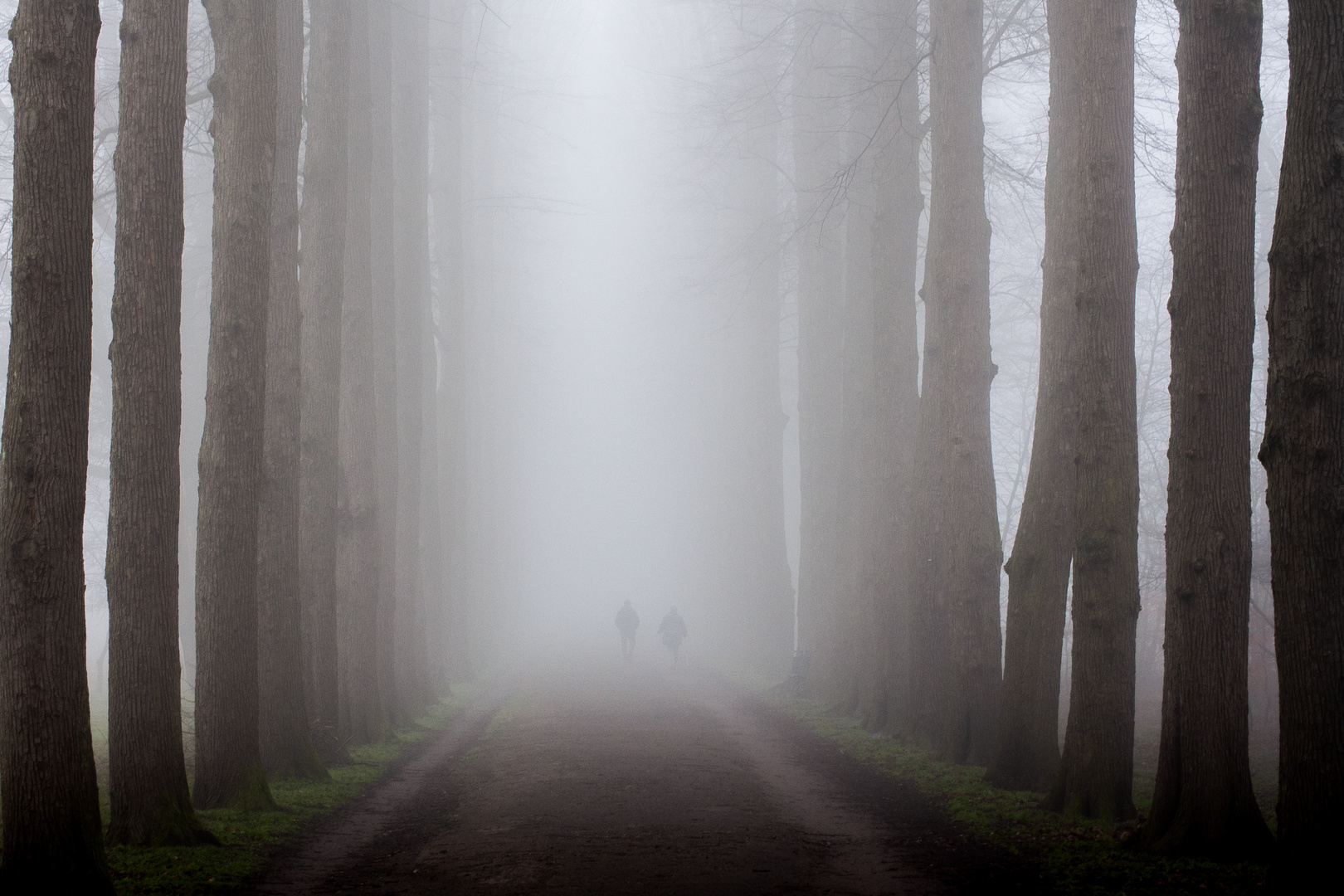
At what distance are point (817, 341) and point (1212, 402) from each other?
16.5m

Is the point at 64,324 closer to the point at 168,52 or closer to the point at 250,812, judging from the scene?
the point at 168,52

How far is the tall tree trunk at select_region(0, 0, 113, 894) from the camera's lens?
6.05 m

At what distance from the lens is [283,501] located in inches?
440

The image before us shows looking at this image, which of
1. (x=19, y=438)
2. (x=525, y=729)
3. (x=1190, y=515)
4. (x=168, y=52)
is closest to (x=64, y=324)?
(x=19, y=438)

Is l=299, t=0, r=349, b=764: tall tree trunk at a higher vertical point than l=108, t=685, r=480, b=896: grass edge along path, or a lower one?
higher

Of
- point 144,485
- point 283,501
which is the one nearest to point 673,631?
point 283,501

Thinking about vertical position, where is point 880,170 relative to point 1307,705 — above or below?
above

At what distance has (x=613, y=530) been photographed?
98438 millimetres

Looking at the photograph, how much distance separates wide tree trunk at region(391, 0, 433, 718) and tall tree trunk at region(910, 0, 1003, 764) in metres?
8.78

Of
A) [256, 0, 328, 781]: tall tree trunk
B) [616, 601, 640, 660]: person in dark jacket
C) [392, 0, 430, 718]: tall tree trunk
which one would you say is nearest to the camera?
[256, 0, 328, 781]: tall tree trunk

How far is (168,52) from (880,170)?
1074 cm

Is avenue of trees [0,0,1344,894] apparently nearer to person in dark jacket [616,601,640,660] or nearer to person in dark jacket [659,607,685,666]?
person in dark jacket [659,607,685,666]

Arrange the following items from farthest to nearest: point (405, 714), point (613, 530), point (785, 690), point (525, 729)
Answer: point (613, 530) → point (785, 690) → point (405, 714) → point (525, 729)

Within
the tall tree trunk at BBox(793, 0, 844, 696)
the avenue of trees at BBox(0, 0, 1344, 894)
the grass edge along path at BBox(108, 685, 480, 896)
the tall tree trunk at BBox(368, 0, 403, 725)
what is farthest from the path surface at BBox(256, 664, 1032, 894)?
the tall tree trunk at BBox(793, 0, 844, 696)
